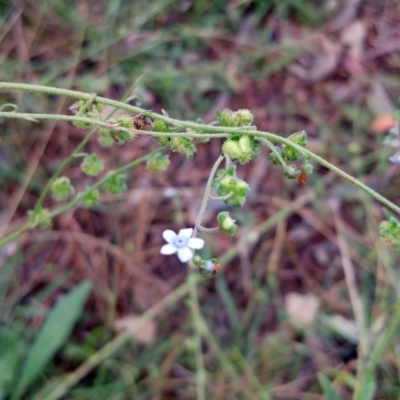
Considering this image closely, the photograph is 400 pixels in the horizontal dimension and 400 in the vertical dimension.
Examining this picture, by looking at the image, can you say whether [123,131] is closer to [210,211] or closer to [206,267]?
[206,267]

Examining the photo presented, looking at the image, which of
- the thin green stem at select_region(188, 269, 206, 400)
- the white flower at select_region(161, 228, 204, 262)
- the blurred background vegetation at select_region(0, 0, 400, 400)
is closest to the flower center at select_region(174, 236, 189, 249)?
the white flower at select_region(161, 228, 204, 262)

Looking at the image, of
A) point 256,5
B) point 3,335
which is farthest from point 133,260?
point 256,5

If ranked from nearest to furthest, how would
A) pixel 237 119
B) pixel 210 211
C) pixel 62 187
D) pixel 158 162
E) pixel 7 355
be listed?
pixel 237 119
pixel 158 162
pixel 62 187
pixel 7 355
pixel 210 211

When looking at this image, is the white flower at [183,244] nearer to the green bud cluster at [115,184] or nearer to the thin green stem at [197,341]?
the green bud cluster at [115,184]

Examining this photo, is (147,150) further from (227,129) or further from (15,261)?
(227,129)

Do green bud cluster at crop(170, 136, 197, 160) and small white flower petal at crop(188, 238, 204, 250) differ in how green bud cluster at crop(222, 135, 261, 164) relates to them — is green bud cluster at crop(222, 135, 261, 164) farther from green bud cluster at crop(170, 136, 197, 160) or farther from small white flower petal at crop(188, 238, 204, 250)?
small white flower petal at crop(188, 238, 204, 250)

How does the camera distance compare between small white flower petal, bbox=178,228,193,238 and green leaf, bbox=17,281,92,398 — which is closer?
small white flower petal, bbox=178,228,193,238

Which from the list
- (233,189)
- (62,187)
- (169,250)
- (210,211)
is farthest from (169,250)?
(210,211)
